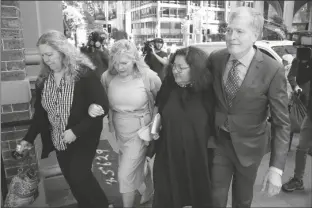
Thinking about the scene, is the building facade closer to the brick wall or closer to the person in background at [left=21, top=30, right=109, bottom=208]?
the brick wall

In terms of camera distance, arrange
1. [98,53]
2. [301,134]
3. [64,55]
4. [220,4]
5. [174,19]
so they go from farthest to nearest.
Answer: [220,4], [174,19], [98,53], [301,134], [64,55]

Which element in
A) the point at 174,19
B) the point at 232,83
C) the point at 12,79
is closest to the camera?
the point at 232,83

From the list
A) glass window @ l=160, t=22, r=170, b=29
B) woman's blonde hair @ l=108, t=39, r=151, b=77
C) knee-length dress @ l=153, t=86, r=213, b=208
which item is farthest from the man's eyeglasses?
glass window @ l=160, t=22, r=170, b=29

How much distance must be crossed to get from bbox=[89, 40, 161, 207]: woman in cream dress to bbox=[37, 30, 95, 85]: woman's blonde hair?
285 millimetres

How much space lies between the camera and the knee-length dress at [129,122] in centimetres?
246

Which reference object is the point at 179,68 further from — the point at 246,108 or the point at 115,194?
the point at 115,194

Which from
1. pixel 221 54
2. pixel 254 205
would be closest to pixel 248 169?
pixel 221 54

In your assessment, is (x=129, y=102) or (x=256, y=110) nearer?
(x=256, y=110)

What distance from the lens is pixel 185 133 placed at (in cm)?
204

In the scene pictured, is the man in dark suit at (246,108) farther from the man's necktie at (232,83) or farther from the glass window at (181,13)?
the glass window at (181,13)

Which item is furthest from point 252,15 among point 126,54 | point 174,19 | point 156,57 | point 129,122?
point 174,19

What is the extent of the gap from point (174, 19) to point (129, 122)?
19.6 meters

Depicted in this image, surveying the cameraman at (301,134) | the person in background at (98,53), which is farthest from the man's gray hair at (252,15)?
the person in background at (98,53)

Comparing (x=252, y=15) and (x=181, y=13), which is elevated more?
(x=181, y=13)
